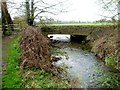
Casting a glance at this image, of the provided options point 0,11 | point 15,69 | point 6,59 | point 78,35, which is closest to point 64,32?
point 78,35

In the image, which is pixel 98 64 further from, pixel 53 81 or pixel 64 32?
pixel 64 32

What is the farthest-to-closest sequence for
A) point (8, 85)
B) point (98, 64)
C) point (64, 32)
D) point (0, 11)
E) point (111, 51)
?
point (64, 32) < point (0, 11) < point (111, 51) < point (98, 64) < point (8, 85)

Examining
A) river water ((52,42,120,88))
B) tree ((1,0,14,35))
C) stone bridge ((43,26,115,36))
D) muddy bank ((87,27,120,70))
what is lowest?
river water ((52,42,120,88))

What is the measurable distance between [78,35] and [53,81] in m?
18.8

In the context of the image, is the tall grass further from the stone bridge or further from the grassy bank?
the stone bridge

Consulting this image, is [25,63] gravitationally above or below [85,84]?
above

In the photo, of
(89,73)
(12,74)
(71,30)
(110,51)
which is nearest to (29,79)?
(12,74)

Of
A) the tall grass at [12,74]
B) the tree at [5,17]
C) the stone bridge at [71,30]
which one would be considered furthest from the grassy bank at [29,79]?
the stone bridge at [71,30]

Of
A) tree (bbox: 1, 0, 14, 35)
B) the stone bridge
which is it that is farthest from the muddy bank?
tree (bbox: 1, 0, 14, 35)

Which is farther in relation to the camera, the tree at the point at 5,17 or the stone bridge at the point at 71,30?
the stone bridge at the point at 71,30

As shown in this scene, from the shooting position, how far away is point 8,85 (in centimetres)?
952

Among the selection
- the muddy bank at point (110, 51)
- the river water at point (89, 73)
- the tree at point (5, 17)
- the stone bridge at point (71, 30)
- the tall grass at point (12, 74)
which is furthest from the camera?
the stone bridge at point (71, 30)

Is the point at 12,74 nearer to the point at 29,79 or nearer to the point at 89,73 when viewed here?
the point at 29,79

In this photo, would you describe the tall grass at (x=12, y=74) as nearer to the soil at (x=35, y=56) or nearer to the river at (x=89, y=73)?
the soil at (x=35, y=56)
